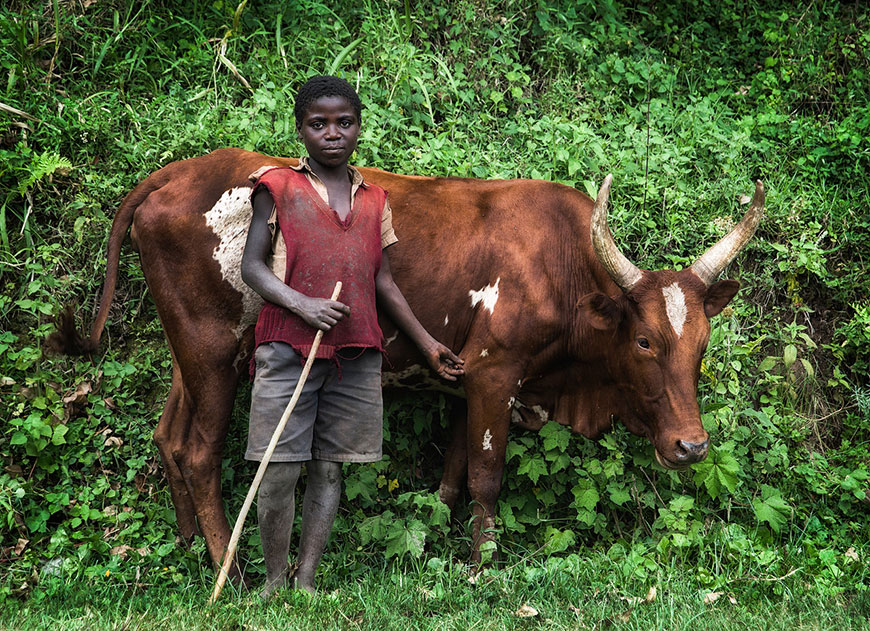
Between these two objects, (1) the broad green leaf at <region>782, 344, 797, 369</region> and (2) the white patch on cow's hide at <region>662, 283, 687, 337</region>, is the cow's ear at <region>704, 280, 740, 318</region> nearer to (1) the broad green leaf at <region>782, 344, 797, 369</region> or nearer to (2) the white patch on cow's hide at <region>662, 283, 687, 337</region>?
(2) the white patch on cow's hide at <region>662, 283, 687, 337</region>

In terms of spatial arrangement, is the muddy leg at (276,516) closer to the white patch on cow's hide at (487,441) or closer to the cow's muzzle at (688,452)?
the white patch on cow's hide at (487,441)

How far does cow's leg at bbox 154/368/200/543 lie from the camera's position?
5227 mm

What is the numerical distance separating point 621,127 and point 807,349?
7.69 feet

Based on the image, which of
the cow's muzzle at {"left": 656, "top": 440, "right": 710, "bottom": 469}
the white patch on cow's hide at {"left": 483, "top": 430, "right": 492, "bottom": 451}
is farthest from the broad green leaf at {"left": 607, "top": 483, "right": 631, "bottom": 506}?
the white patch on cow's hide at {"left": 483, "top": 430, "right": 492, "bottom": 451}

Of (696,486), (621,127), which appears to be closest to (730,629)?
(696,486)

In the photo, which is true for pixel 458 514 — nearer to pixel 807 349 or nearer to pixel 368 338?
pixel 368 338

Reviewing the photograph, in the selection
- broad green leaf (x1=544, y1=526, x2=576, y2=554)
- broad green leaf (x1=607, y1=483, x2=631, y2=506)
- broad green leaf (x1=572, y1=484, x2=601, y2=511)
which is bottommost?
broad green leaf (x1=544, y1=526, x2=576, y2=554)

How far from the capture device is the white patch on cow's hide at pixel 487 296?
203 inches

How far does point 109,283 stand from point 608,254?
282 centimetres

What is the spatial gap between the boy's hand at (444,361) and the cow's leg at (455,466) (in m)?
0.80

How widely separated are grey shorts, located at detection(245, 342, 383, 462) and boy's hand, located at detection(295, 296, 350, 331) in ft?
0.78

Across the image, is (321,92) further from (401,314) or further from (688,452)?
(688,452)

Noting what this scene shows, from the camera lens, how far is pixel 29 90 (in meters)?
6.66

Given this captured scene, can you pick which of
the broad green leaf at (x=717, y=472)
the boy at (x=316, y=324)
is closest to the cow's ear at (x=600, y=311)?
the broad green leaf at (x=717, y=472)
